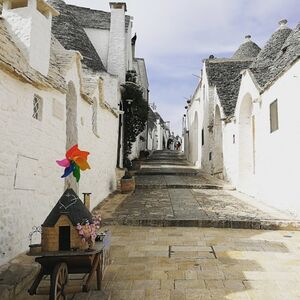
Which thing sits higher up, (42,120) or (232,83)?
(232,83)

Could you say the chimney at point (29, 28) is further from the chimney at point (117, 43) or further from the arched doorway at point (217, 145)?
the arched doorway at point (217, 145)

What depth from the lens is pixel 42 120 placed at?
579cm

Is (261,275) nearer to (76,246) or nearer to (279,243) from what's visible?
(279,243)

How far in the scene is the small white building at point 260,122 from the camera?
8406 millimetres

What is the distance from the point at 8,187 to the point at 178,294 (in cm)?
267

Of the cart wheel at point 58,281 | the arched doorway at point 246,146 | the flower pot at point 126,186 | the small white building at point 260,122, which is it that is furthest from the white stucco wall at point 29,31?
the arched doorway at point 246,146

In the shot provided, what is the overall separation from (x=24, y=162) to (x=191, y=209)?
5359 mm

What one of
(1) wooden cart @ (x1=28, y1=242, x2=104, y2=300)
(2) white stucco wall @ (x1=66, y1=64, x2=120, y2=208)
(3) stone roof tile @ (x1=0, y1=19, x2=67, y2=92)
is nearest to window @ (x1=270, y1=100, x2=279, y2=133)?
(2) white stucco wall @ (x1=66, y1=64, x2=120, y2=208)

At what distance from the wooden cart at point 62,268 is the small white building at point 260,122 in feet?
19.6

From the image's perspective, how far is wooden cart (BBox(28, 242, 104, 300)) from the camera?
3.41 meters

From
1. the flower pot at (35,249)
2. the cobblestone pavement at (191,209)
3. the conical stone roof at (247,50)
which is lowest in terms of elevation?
the cobblestone pavement at (191,209)

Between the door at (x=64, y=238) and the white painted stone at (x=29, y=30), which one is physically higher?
the white painted stone at (x=29, y=30)

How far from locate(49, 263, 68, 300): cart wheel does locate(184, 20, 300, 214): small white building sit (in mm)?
6305

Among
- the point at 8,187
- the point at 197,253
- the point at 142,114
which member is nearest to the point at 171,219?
the point at 197,253
